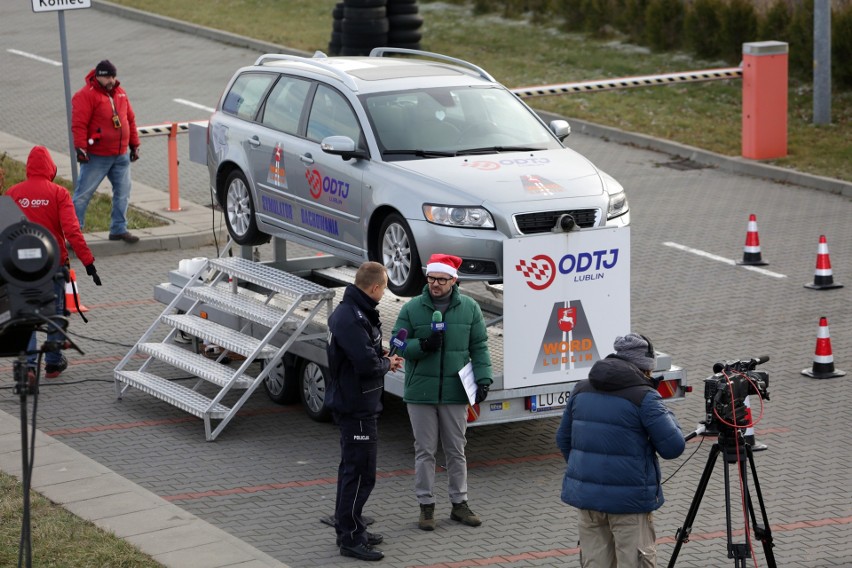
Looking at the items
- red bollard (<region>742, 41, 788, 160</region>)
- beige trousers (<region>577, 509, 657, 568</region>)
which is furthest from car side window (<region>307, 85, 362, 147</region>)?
red bollard (<region>742, 41, 788, 160</region>)

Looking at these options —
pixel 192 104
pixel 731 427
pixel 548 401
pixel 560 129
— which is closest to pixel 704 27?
Answer: pixel 192 104

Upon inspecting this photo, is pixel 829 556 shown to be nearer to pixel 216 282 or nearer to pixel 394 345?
pixel 394 345

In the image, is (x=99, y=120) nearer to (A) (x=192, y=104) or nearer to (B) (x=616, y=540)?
(A) (x=192, y=104)

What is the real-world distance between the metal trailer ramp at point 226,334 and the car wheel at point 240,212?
389mm

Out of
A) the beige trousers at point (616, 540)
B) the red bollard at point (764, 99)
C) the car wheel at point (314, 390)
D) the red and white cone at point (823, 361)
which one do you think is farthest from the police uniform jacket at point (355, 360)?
the red bollard at point (764, 99)

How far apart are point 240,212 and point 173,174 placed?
619 centimetres

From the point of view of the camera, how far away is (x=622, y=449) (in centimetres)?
830

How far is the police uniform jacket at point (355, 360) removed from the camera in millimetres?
9820

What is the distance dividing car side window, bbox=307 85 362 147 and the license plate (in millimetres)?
2747

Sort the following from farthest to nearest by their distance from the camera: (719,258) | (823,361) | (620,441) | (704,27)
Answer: (704,27), (719,258), (823,361), (620,441)

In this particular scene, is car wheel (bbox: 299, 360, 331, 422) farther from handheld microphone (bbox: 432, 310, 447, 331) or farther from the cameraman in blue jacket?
the cameraman in blue jacket

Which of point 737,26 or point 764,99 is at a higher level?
point 737,26

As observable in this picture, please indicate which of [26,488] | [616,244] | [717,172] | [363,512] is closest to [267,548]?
[363,512]

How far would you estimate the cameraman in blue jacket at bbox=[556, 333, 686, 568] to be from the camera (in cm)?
828
